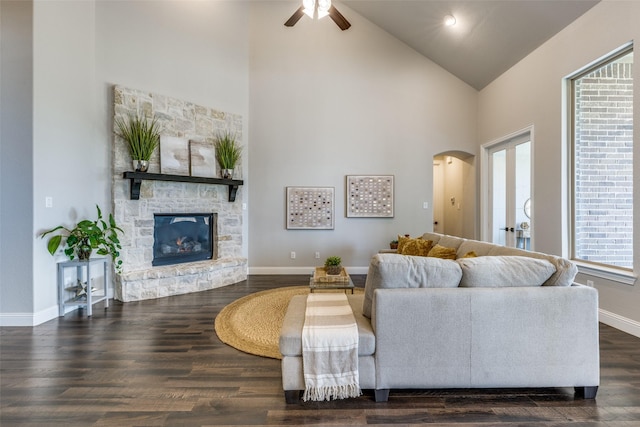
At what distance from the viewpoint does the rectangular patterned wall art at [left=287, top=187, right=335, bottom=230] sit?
5.48 meters

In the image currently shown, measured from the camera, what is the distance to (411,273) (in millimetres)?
1872

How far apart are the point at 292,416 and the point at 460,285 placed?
1.24 m

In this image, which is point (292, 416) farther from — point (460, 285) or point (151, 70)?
point (151, 70)

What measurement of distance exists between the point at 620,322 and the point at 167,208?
5.30 metres

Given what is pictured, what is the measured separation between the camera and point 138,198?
13.4 ft

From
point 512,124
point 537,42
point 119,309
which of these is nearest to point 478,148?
point 512,124

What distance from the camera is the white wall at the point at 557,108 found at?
2828 mm

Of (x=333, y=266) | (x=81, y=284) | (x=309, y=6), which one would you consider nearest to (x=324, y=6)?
(x=309, y=6)

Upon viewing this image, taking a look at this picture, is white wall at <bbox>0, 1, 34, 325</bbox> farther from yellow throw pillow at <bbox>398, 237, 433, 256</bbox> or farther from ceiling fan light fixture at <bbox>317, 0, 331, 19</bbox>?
yellow throw pillow at <bbox>398, 237, 433, 256</bbox>

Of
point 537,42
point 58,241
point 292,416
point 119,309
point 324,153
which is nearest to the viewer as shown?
point 292,416

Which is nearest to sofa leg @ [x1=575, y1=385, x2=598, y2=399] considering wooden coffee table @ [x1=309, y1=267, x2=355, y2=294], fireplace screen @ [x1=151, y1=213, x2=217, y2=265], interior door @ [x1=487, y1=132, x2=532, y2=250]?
wooden coffee table @ [x1=309, y1=267, x2=355, y2=294]

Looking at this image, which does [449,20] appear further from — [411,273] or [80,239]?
[80,239]

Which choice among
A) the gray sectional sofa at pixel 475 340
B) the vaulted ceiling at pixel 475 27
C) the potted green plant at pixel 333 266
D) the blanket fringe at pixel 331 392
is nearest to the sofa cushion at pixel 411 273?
the gray sectional sofa at pixel 475 340

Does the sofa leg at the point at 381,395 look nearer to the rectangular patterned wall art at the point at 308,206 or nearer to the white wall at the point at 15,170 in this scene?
the white wall at the point at 15,170
